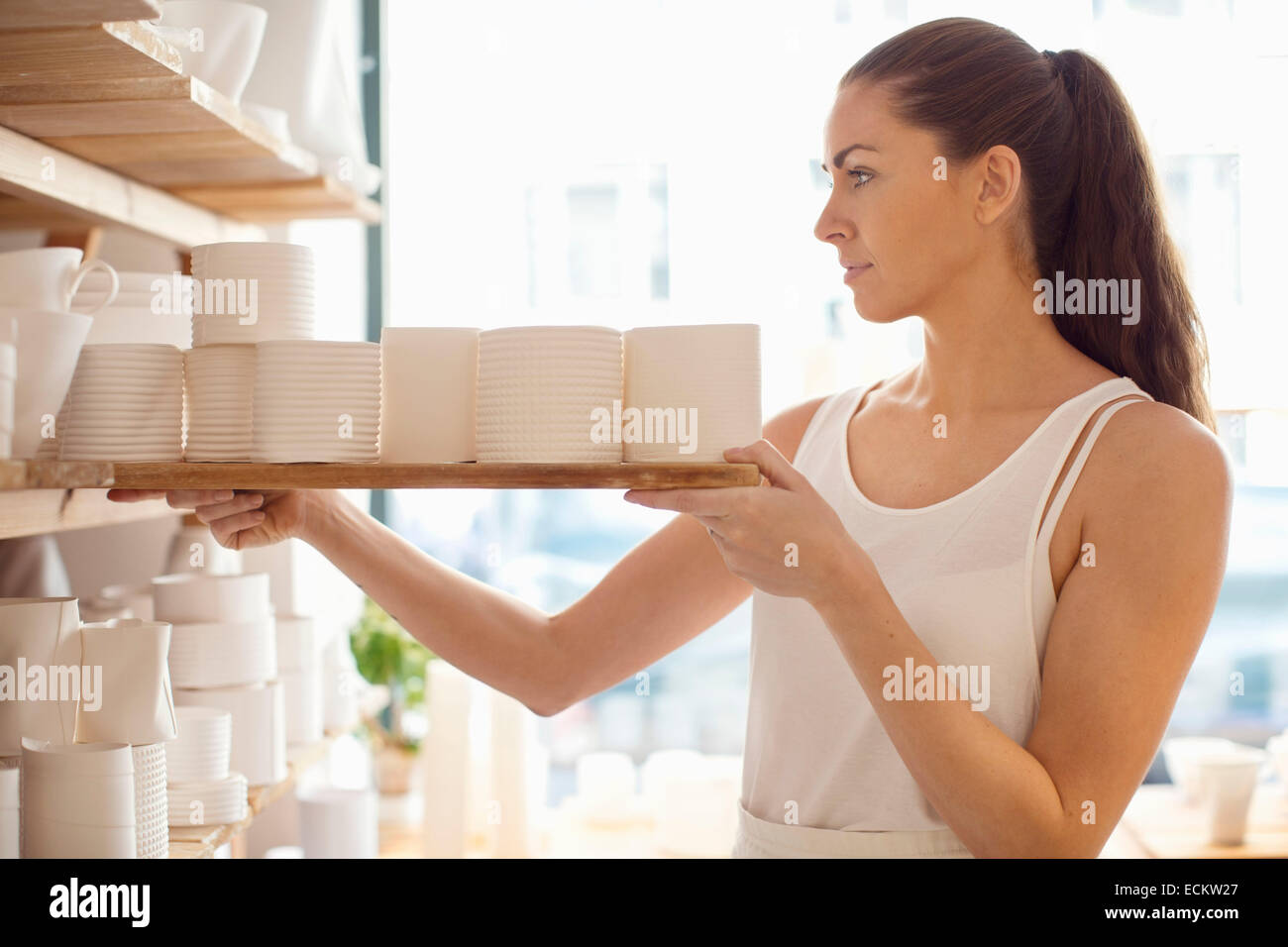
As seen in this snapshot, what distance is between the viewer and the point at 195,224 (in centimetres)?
158

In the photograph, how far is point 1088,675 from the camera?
969 mm

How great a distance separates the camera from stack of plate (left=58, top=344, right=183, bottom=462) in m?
0.98

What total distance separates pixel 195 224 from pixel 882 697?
3.86 feet

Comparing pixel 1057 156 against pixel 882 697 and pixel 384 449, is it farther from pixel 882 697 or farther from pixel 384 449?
pixel 384 449

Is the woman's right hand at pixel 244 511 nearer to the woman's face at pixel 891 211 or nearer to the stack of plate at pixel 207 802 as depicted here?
the stack of plate at pixel 207 802

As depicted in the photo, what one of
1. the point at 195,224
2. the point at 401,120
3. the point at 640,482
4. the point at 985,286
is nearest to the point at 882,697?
the point at 640,482

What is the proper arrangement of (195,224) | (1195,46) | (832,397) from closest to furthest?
(832,397) < (195,224) < (1195,46)

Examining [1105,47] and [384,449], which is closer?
[384,449]

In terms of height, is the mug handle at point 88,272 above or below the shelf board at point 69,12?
below

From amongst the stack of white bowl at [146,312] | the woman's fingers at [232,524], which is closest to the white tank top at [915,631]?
the woman's fingers at [232,524]

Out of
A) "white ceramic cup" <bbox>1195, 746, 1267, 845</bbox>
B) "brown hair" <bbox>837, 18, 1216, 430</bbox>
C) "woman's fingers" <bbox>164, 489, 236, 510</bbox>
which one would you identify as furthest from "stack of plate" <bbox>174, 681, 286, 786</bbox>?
"white ceramic cup" <bbox>1195, 746, 1267, 845</bbox>

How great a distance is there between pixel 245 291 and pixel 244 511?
21 centimetres

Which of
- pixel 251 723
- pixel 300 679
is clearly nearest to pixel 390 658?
pixel 300 679

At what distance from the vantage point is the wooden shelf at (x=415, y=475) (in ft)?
2.88
